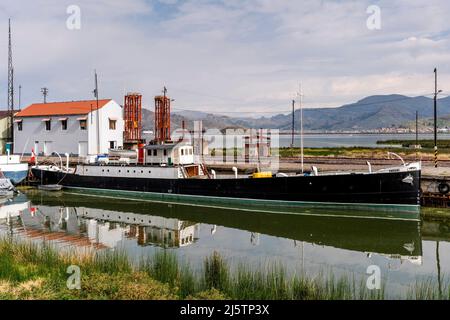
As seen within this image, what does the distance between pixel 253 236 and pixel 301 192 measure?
7683mm

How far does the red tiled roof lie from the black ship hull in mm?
18341

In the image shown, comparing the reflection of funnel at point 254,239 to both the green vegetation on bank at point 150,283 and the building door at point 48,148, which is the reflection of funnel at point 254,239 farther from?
the building door at point 48,148

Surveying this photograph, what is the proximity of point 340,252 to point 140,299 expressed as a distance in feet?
34.6

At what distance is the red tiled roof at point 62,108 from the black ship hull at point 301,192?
Result: 1834 cm

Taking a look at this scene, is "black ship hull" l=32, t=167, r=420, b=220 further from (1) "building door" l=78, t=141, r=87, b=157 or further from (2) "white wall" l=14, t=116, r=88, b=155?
(2) "white wall" l=14, t=116, r=88, b=155

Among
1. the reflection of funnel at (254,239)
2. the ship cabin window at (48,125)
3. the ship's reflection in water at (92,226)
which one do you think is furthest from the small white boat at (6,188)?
the reflection of funnel at (254,239)

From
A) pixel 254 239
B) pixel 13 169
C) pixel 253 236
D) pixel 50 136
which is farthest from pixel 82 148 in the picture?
pixel 254 239

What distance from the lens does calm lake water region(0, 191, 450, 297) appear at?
15586 millimetres

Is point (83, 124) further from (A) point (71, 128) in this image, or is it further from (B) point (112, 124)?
(B) point (112, 124)

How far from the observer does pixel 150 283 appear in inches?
411

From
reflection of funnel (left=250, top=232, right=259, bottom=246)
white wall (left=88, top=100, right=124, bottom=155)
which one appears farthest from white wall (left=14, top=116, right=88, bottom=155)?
reflection of funnel (left=250, top=232, right=259, bottom=246)
